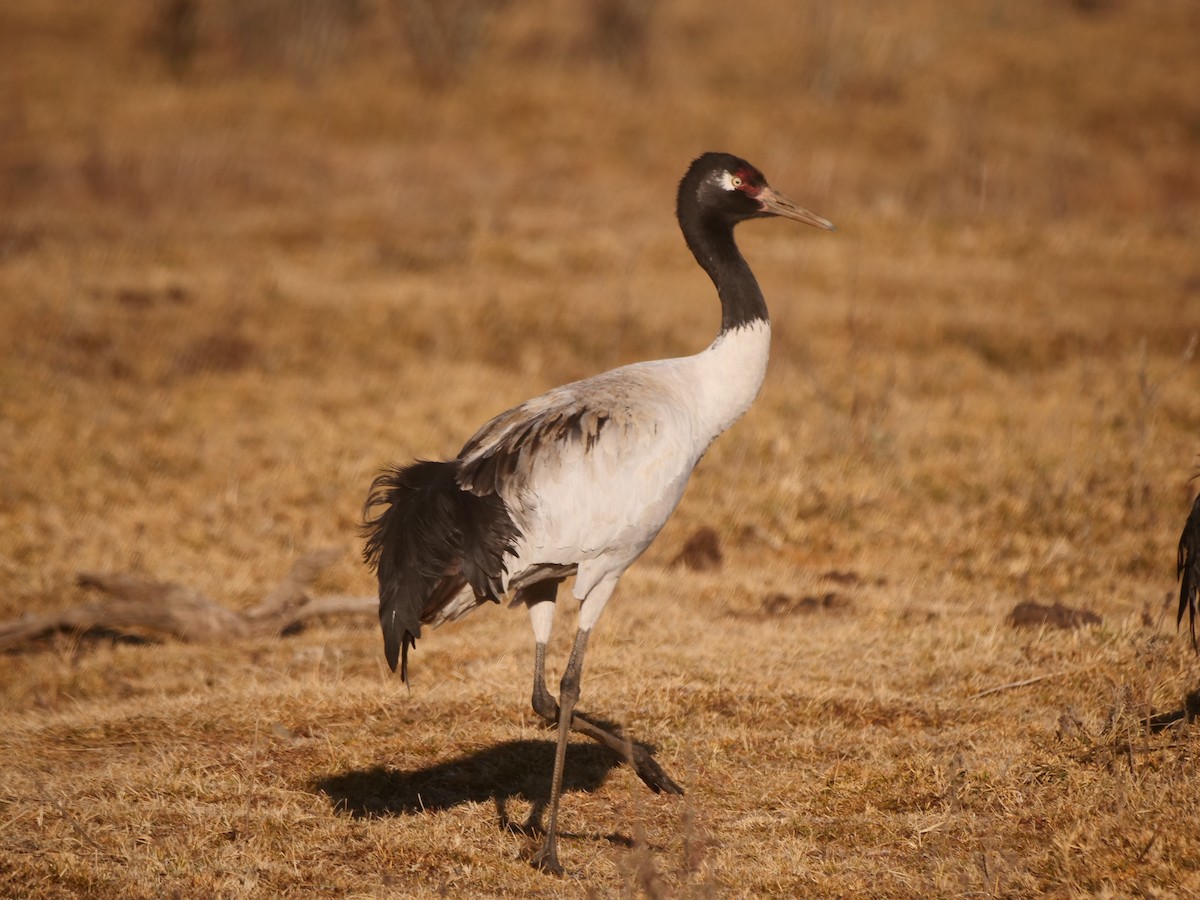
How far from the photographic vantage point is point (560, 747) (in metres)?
5.21

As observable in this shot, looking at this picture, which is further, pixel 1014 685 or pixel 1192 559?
pixel 1014 685

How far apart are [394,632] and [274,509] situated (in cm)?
564

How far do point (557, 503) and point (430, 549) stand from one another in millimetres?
518

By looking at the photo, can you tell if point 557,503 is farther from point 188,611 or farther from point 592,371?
point 592,371

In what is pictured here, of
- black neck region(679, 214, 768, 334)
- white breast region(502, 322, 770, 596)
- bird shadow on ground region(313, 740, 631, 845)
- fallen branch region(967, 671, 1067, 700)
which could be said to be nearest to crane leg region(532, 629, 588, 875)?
white breast region(502, 322, 770, 596)

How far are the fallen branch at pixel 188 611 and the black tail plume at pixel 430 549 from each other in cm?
326

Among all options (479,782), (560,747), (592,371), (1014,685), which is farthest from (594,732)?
(592,371)

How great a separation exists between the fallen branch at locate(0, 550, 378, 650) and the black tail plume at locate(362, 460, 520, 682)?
3255 millimetres

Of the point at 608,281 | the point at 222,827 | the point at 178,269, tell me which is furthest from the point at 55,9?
the point at 222,827

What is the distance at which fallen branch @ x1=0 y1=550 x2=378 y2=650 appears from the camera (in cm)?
801

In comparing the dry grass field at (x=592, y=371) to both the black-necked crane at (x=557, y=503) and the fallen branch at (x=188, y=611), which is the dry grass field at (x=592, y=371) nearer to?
the fallen branch at (x=188, y=611)

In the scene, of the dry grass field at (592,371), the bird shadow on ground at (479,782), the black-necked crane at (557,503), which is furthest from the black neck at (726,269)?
the bird shadow on ground at (479,782)

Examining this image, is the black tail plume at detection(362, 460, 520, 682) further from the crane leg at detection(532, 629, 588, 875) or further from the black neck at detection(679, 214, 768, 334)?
the black neck at detection(679, 214, 768, 334)

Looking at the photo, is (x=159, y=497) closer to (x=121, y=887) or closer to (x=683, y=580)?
(x=683, y=580)
